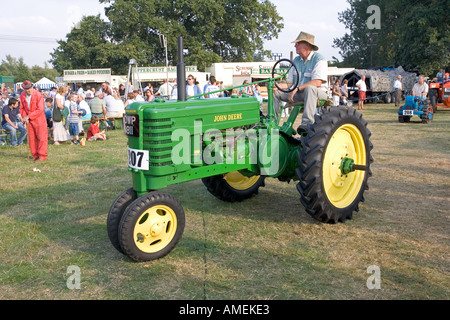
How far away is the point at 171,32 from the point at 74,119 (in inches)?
1226

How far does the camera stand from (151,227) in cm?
351

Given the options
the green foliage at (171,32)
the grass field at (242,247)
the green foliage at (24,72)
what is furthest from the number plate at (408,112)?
the green foliage at (24,72)

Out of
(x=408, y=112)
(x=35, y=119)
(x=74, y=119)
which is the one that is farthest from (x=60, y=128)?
Answer: (x=408, y=112)

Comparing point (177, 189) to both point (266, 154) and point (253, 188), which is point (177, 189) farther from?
point (266, 154)

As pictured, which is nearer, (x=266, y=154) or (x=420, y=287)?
(x=420, y=287)

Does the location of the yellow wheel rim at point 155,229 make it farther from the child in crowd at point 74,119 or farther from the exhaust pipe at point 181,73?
the child in crowd at point 74,119

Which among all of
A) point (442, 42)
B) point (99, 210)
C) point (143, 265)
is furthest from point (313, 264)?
point (442, 42)

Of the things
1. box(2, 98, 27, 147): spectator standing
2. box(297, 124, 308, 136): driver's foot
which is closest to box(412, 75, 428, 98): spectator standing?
box(297, 124, 308, 136): driver's foot

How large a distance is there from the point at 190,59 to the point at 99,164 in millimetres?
33630

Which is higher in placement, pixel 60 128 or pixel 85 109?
pixel 85 109

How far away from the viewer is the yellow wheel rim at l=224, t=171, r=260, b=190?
5234 mm

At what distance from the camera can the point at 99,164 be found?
8242 millimetres

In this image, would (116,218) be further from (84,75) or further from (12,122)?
(84,75)

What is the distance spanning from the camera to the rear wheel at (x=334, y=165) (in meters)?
4.09
